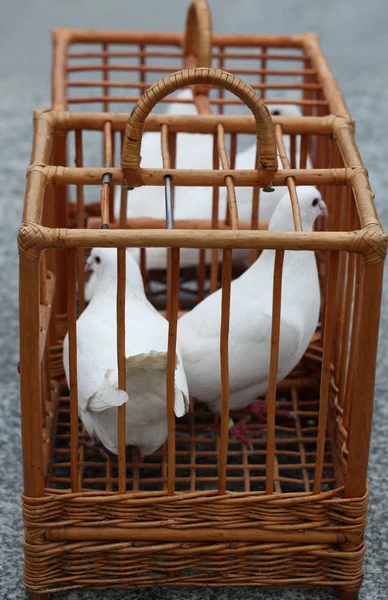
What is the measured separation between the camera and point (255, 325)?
1.62 m

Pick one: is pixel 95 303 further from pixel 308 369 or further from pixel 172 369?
pixel 308 369

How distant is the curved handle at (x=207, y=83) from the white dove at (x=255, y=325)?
0.73 ft

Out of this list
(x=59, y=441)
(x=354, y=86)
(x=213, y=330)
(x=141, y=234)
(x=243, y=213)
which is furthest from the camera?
(x=354, y=86)

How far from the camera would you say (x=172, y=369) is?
54.0 inches

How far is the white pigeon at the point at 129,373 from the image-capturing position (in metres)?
1.41

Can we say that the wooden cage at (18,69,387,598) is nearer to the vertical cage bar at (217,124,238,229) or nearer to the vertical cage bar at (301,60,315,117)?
the vertical cage bar at (217,124,238,229)

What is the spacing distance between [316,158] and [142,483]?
0.91 meters

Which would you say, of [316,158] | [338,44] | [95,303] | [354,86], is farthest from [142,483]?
[338,44]

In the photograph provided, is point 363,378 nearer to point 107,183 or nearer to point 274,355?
point 274,355

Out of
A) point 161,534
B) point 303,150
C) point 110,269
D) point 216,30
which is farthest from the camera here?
point 216,30

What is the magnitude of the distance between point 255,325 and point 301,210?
9.7 inches

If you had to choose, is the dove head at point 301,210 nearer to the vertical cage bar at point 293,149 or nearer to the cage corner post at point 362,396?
the vertical cage bar at point 293,149

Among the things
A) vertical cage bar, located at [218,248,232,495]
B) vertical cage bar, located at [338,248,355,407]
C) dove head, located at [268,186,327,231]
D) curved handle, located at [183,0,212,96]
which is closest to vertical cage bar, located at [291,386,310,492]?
vertical cage bar, located at [338,248,355,407]

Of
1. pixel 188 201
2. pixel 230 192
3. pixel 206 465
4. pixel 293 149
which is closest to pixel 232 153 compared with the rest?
pixel 293 149
